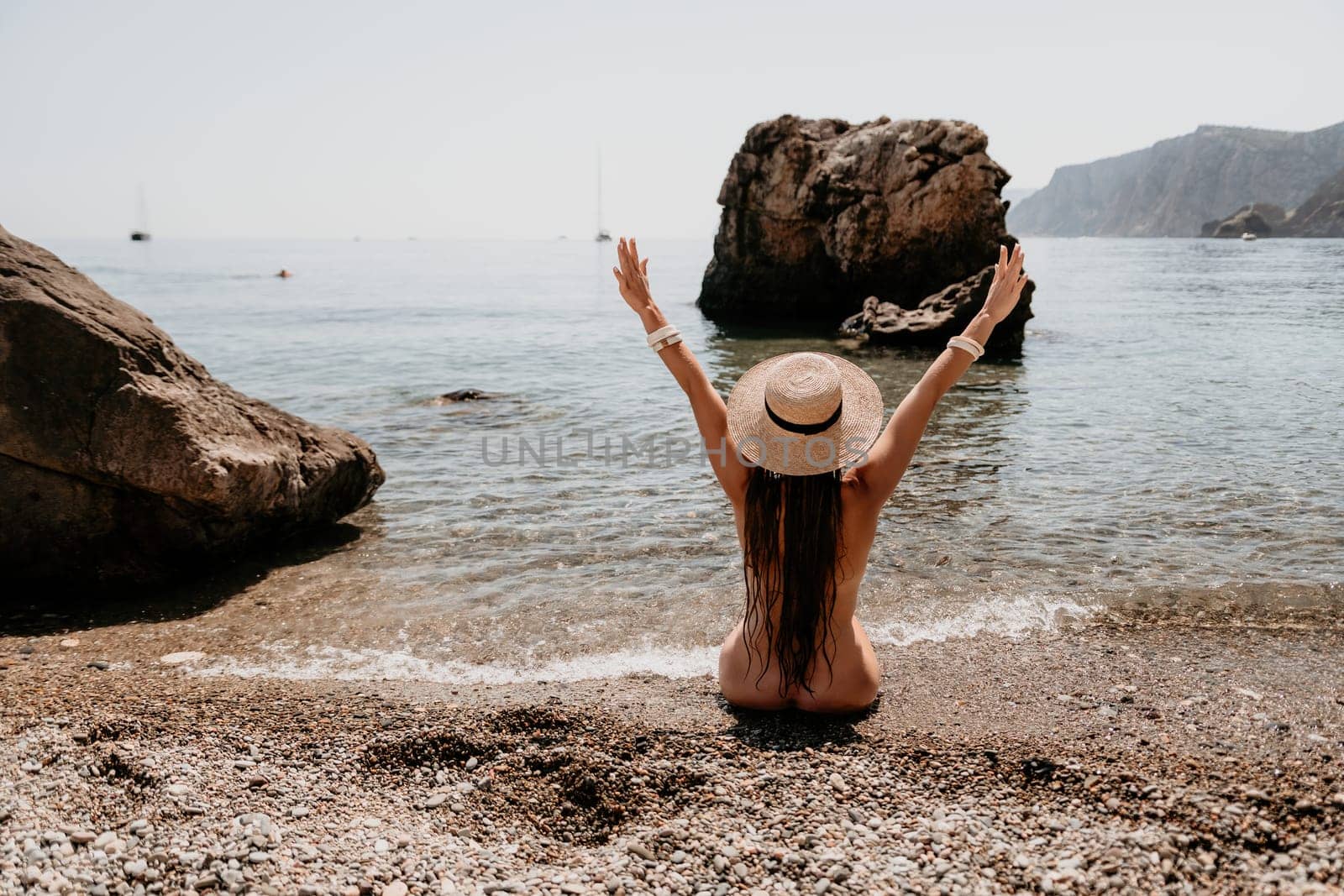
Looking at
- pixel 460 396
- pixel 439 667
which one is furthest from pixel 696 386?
pixel 460 396

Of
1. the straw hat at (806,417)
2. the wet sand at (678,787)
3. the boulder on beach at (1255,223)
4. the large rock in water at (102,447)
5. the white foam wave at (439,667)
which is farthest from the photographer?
the boulder on beach at (1255,223)

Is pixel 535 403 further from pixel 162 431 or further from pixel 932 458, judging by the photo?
pixel 162 431

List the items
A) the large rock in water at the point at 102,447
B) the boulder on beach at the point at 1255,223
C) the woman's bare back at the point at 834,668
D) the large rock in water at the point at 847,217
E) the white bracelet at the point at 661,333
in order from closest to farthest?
the white bracelet at the point at 661,333 → the woman's bare back at the point at 834,668 → the large rock in water at the point at 102,447 → the large rock in water at the point at 847,217 → the boulder on beach at the point at 1255,223

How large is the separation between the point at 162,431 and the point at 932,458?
7.87 m

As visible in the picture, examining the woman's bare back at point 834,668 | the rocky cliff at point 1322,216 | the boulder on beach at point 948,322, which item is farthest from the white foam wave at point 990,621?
the rocky cliff at point 1322,216

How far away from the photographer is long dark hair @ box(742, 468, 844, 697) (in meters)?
3.54

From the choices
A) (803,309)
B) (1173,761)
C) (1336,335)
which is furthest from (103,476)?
(803,309)

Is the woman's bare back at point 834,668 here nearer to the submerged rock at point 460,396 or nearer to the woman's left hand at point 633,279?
the woman's left hand at point 633,279

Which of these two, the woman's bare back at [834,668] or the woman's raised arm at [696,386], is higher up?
the woman's raised arm at [696,386]

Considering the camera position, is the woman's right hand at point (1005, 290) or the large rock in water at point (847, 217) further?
the large rock in water at point (847, 217)

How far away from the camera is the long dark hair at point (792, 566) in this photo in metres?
3.54

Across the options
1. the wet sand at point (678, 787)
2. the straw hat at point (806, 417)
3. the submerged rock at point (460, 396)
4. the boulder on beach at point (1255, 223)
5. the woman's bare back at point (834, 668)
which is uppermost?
the boulder on beach at point (1255, 223)

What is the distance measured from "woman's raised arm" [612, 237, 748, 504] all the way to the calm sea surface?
6.33ft

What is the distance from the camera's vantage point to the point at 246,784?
11.1ft
